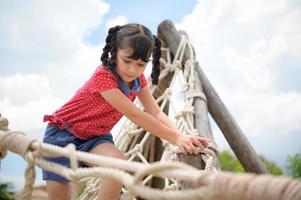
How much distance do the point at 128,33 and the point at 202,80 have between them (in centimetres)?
122

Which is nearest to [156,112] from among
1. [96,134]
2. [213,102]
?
[96,134]

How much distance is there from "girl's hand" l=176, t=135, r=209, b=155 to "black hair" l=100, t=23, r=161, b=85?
0.28 m

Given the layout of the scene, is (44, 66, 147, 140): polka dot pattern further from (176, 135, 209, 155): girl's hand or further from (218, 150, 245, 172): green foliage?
(218, 150, 245, 172): green foliage

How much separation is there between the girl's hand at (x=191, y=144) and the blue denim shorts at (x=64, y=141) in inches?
10.3

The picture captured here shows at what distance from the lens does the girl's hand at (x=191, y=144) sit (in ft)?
4.64

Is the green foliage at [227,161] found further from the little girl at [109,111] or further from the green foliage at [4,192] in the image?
the little girl at [109,111]

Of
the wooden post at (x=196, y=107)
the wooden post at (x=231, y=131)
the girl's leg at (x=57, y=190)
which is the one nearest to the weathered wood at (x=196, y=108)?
the wooden post at (x=196, y=107)

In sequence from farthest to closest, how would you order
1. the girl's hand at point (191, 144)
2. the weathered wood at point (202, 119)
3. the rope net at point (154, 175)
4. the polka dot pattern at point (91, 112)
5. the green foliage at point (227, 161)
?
the green foliage at point (227, 161), the weathered wood at point (202, 119), the polka dot pattern at point (91, 112), the girl's hand at point (191, 144), the rope net at point (154, 175)

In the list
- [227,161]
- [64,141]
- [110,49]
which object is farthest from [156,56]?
[227,161]

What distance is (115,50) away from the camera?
155 cm

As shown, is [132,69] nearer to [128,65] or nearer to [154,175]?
[128,65]

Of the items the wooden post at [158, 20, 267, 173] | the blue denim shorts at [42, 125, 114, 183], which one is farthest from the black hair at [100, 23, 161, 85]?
the wooden post at [158, 20, 267, 173]

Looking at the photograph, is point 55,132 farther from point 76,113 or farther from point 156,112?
point 156,112

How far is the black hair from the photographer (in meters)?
1.45
